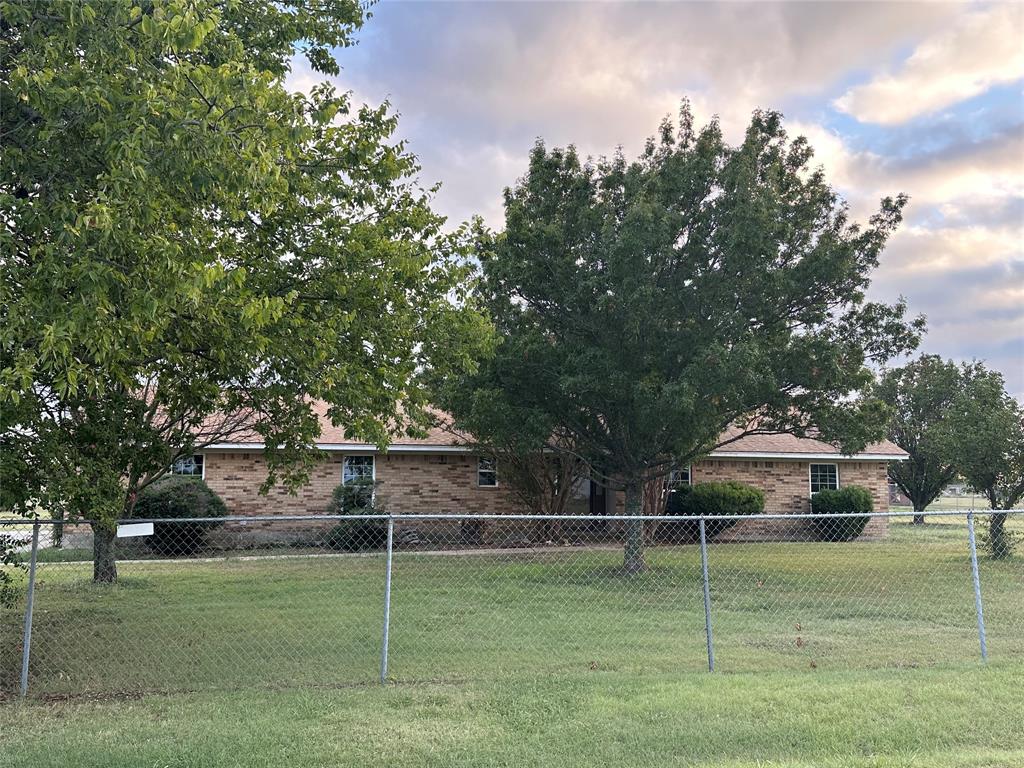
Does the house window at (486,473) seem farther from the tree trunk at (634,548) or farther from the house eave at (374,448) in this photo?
the tree trunk at (634,548)

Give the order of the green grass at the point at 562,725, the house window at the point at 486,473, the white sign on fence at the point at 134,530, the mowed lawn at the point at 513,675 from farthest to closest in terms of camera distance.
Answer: the house window at the point at 486,473 < the white sign on fence at the point at 134,530 < the mowed lawn at the point at 513,675 < the green grass at the point at 562,725

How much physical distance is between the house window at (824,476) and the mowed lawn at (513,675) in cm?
1028

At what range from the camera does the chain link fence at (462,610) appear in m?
7.20

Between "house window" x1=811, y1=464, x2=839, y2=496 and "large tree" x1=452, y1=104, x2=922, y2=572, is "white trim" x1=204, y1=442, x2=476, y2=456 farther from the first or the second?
"house window" x1=811, y1=464, x2=839, y2=496

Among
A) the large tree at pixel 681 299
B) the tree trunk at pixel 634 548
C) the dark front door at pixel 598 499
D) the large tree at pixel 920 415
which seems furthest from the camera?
the large tree at pixel 920 415

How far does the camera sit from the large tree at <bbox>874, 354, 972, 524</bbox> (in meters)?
35.0

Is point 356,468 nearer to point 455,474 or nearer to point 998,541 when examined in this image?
point 455,474

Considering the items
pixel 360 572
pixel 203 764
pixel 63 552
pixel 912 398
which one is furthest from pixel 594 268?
pixel 912 398

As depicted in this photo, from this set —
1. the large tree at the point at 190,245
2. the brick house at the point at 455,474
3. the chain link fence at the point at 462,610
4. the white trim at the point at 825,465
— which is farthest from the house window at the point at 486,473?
the large tree at the point at 190,245

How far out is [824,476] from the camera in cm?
2323

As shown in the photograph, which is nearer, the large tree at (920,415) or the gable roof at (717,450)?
the gable roof at (717,450)

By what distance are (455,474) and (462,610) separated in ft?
33.7

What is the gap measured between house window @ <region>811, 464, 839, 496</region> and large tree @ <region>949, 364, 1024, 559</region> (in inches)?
191

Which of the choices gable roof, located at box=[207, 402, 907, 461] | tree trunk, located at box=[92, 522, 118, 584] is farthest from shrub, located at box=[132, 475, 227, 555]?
tree trunk, located at box=[92, 522, 118, 584]
